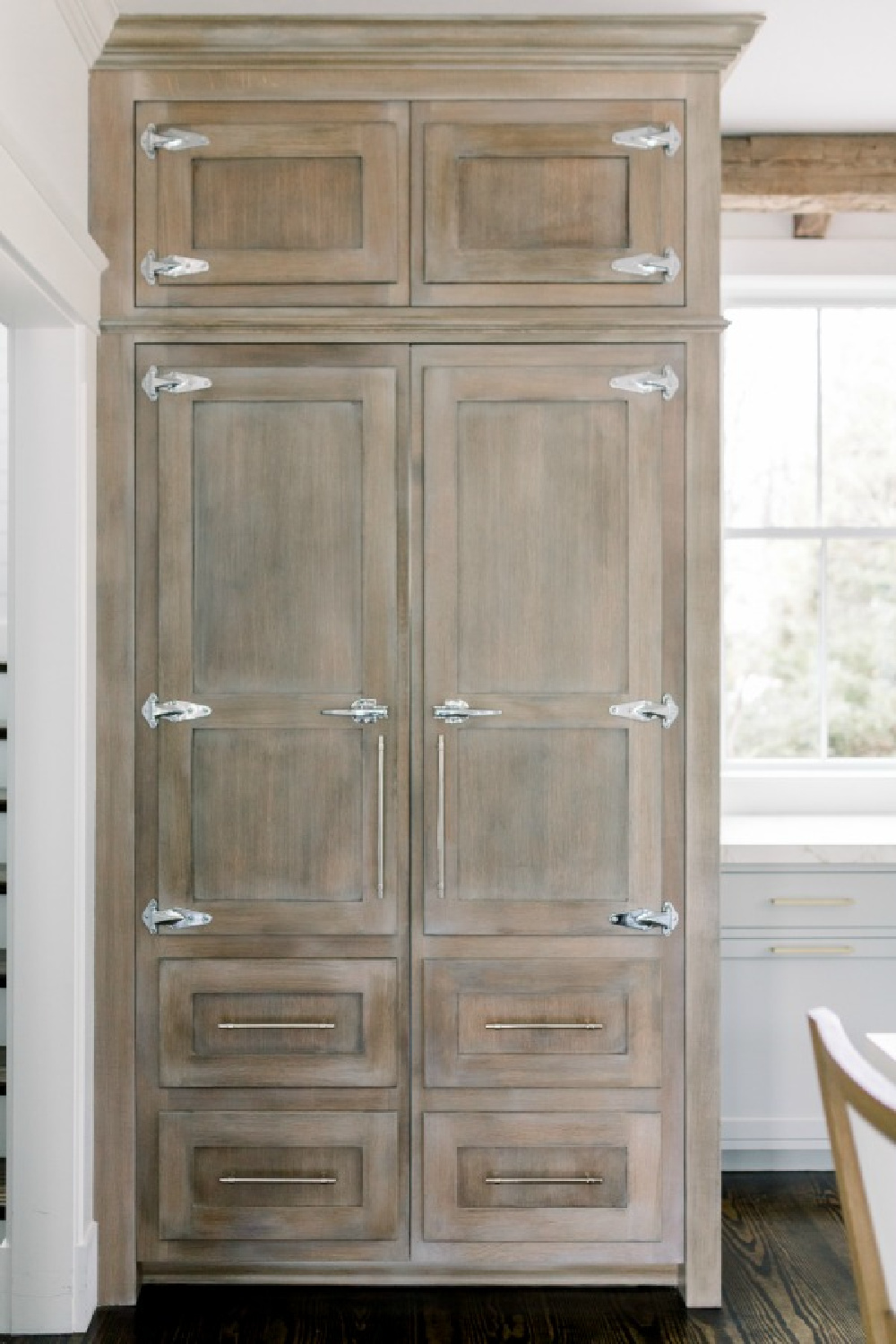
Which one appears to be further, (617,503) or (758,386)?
(758,386)

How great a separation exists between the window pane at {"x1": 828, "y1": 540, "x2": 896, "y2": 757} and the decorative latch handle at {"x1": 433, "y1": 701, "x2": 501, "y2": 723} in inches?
65.2

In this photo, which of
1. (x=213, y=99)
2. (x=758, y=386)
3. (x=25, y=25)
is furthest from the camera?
(x=758, y=386)

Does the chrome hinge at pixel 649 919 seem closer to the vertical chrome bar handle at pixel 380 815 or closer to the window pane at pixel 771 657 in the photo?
the vertical chrome bar handle at pixel 380 815

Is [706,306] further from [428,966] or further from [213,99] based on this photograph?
[428,966]

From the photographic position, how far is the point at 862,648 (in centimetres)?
388

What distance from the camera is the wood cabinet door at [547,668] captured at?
2.65 meters

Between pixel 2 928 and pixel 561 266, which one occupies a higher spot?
pixel 561 266

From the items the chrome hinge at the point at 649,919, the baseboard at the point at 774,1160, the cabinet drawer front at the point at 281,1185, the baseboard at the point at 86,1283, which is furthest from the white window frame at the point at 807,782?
the baseboard at the point at 86,1283

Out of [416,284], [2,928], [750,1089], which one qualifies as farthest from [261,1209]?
[416,284]

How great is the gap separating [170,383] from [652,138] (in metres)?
1.16

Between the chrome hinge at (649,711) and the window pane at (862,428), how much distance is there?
151 cm

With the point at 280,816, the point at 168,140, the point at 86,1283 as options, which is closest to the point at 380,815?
the point at 280,816

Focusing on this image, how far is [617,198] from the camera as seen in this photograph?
8.67 feet

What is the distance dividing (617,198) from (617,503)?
25.9 inches
